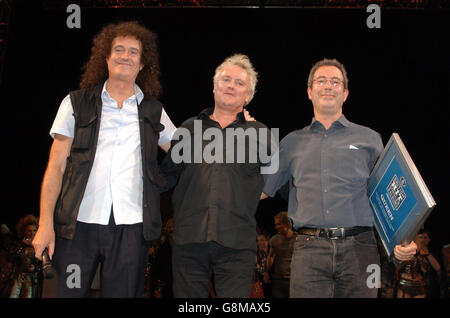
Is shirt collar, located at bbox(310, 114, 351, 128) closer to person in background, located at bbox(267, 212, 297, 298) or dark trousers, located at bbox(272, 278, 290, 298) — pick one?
person in background, located at bbox(267, 212, 297, 298)

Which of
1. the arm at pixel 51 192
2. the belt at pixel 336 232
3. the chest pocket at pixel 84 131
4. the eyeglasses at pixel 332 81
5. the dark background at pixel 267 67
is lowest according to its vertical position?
the belt at pixel 336 232

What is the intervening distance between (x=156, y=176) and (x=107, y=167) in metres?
0.26

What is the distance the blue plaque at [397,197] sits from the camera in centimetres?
200

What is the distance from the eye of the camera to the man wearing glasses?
2.30 meters

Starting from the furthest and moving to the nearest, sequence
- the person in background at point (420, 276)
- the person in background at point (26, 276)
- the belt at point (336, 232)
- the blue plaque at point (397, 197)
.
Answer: the person in background at point (420, 276) → the person in background at point (26, 276) → the belt at point (336, 232) → the blue plaque at point (397, 197)

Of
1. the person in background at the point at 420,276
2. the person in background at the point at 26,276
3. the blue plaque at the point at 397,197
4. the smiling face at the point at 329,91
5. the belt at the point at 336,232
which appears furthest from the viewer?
the person in background at the point at 420,276

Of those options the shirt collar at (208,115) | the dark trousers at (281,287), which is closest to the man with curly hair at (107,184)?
the shirt collar at (208,115)

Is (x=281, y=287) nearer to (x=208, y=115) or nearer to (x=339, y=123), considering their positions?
(x=339, y=123)

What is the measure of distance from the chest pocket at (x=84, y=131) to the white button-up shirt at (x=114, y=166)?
0.14ft

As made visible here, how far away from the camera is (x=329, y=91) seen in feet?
8.75

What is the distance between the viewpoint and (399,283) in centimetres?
569

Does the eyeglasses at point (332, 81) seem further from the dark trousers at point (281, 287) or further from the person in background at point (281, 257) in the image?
the dark trousers at point (281, 287)

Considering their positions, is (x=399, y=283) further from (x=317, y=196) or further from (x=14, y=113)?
(x=14, y=113)

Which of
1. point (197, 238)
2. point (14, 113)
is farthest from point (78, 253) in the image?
point (14, 113)
